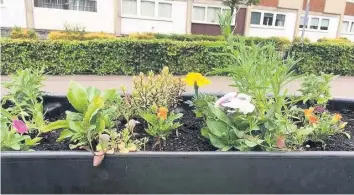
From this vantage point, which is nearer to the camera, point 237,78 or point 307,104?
point 237,78

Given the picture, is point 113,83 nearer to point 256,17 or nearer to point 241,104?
point 241,104

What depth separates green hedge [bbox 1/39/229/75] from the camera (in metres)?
6.70


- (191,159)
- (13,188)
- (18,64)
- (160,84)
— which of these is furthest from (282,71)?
(18,64)

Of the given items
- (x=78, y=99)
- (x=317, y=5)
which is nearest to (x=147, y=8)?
(x=317, y=5)

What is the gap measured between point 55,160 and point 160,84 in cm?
77

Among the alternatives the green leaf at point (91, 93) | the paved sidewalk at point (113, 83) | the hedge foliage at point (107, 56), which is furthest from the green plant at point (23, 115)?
the hedge foliage at point (107, 56)

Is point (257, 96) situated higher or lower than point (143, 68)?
higher

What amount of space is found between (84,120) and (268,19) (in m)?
16.8

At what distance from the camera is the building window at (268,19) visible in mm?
16156

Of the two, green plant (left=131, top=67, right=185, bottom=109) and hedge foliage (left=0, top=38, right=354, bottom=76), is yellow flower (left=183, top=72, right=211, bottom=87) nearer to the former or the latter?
green plant (left=131, top=67, right=185, bottom=109)

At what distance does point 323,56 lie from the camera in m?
8.33

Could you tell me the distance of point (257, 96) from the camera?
137cm

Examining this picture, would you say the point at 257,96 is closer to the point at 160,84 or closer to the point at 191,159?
the point at 191,159

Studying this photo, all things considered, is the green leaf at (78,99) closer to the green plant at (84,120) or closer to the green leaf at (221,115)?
the green plant at (84,120)
